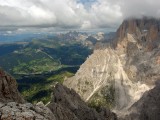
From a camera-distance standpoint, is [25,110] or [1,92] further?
[1,92]

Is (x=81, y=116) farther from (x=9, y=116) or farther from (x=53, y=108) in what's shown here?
(x=9, y=116)

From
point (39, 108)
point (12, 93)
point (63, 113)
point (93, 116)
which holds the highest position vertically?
point (39, 108)

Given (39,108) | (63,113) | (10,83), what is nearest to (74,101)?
(63,113)

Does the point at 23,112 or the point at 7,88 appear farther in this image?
the point at 7,88

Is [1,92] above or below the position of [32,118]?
below

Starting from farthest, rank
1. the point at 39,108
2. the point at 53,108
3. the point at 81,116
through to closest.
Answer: the point at 81,116 < the point at 53,108 < the point at 39,108

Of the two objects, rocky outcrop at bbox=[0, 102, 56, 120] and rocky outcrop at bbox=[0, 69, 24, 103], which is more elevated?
rocky outcrop at bbox=[0, 102, 56, 120]

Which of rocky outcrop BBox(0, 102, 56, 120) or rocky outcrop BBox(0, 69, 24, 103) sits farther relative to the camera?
rocky outcrop BBox(0, 69, 24, 103)

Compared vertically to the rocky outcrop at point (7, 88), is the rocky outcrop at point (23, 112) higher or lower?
higher

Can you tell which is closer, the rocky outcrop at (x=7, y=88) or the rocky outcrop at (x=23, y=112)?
the rocky outcrop at (x=23, y=112)

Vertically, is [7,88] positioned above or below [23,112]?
below

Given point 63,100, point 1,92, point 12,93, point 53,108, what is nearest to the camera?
point 1,92
